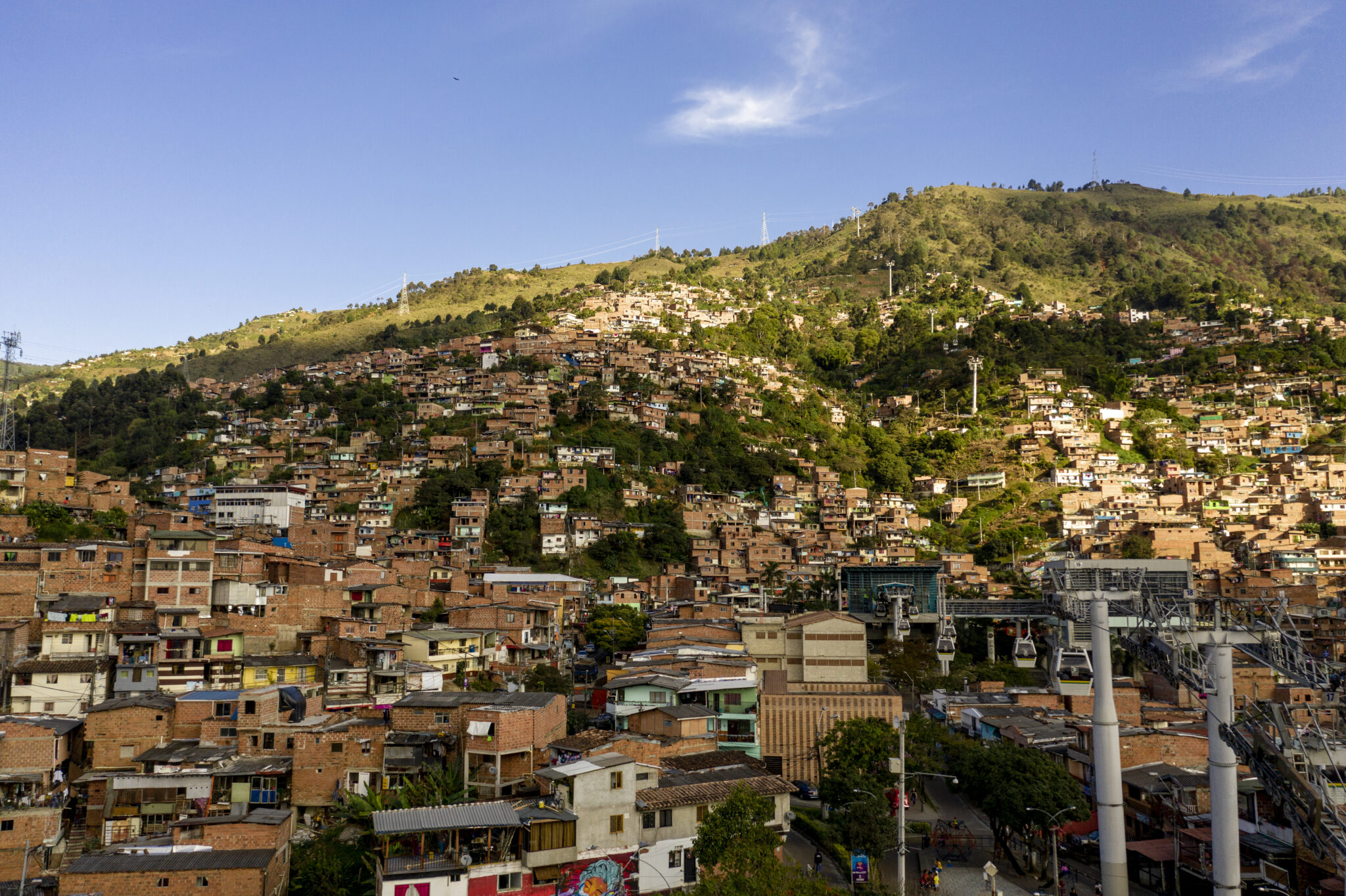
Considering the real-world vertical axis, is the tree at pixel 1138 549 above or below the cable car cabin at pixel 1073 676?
above

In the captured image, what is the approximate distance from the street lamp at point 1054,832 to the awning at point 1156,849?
1.72m

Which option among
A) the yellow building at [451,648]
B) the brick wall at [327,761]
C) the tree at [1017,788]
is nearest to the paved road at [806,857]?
the tree at [1017,788]

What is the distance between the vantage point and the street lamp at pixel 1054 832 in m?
22.8

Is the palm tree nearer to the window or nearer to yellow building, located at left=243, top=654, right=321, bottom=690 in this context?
yellow building, located at left=243, top=654, right=321, bottom=690

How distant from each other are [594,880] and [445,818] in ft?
11.1

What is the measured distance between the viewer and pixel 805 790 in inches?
1212

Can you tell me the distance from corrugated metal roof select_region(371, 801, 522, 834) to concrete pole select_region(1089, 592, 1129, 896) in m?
12.5

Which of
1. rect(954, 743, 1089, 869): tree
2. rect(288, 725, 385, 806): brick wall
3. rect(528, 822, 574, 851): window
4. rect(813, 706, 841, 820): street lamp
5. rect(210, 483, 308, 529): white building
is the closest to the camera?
rect(528, 822, 574, 851): window

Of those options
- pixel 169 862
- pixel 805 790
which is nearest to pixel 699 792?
pixel 805 790

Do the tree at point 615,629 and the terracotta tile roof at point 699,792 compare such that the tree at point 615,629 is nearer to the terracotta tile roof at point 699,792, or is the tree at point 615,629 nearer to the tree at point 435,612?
the tree at point 435,612

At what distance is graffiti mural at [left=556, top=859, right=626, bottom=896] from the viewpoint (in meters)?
20.1

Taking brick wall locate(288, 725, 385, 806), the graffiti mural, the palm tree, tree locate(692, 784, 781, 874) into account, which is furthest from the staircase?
the palm tree

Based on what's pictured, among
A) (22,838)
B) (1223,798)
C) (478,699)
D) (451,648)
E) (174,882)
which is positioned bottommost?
(22,838)

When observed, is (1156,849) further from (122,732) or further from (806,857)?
(122,732)
